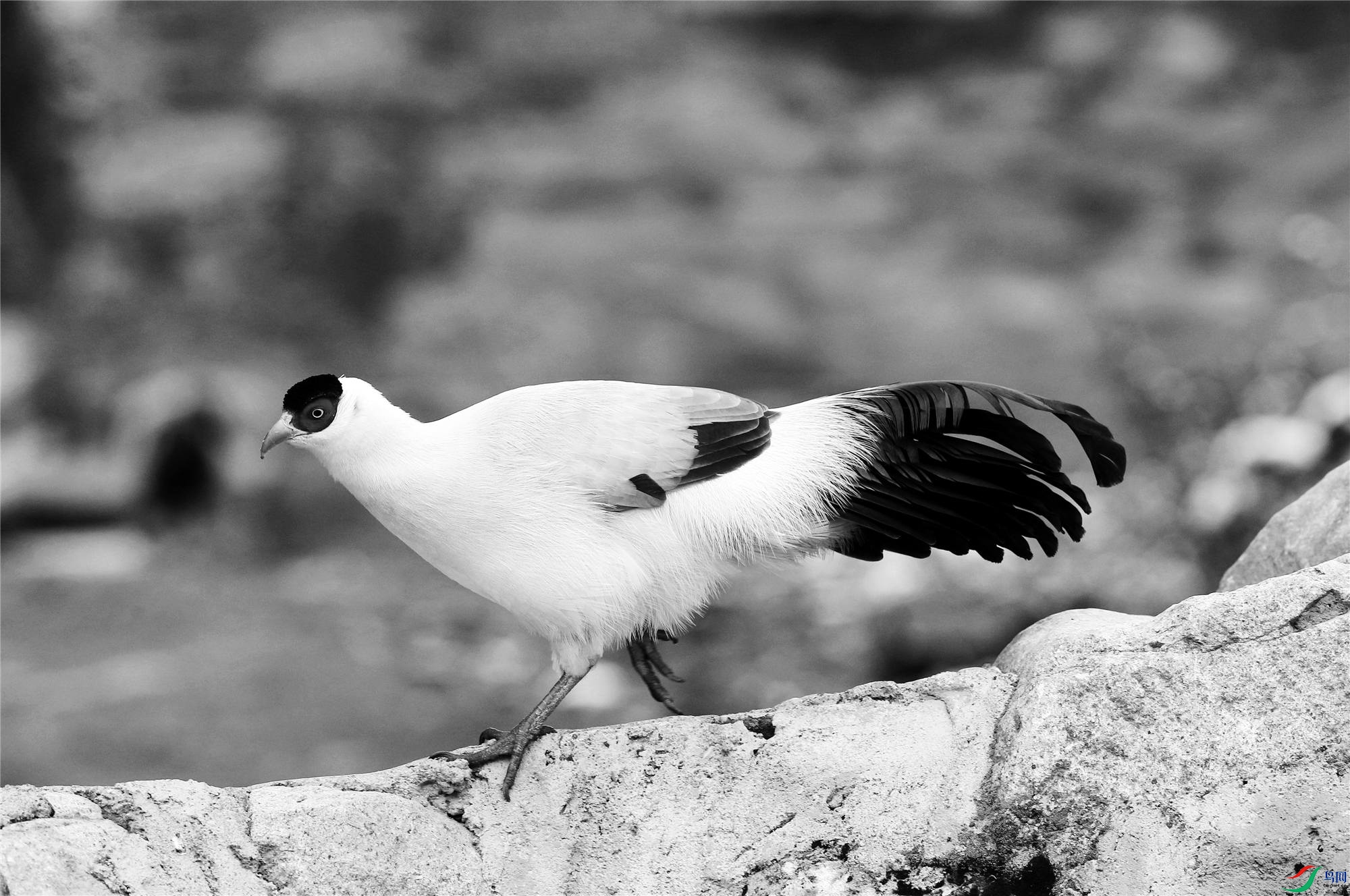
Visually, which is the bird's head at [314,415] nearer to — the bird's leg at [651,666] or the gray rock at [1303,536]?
the bird's leg at [651,666]

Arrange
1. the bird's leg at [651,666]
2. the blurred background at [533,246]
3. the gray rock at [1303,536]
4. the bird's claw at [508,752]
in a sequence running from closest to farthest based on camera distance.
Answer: the bird's claw at [508,752] < the gray rock at [1303,536] < the bird's leg at [651,666] < the blurred background at [533,246]

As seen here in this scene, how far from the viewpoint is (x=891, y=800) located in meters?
3.15

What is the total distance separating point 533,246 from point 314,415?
7.42 m

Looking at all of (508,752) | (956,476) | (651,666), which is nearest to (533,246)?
(651,666)

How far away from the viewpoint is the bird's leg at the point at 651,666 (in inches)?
158

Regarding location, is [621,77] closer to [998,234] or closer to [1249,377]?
[998,234]

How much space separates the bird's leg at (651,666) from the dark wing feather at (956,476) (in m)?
0.71

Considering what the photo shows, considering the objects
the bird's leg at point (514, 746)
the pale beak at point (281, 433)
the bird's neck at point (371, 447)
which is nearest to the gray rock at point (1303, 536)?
the bird's leg at point (514, 746)

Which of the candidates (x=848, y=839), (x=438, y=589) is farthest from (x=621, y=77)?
(x=848, y=839)

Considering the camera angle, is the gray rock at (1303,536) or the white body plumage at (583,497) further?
the gray rock at (1303,536)

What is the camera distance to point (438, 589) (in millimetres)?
9578

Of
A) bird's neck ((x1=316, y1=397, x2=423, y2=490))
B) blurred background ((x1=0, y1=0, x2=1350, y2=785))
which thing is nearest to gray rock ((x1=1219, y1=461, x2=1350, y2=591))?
bird's neck ((x1=316, y1=397, x2=423, y2=490))

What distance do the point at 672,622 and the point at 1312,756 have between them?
1636 mm

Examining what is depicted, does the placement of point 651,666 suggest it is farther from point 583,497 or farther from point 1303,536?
point 1303,536
